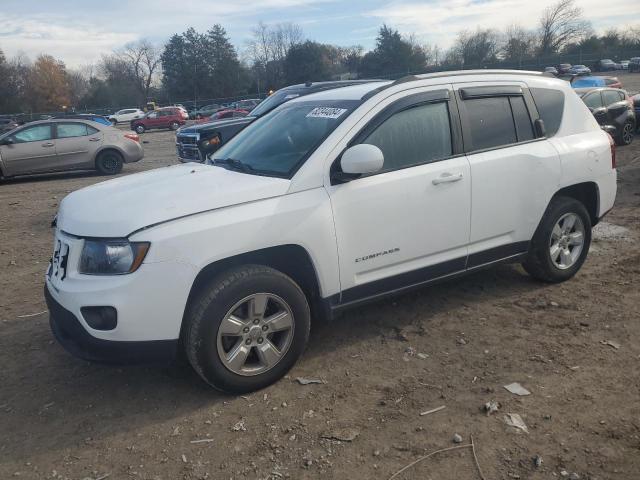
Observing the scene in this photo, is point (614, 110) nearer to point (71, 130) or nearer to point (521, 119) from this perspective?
point (521, 119)

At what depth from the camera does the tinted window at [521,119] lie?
464 centimetres

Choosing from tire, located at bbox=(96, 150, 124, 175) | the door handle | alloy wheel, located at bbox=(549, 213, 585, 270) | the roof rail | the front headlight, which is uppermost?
the roof rail

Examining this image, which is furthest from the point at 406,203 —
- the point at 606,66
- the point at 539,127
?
the point at 606,66

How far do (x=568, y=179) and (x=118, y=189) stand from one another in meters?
3.69

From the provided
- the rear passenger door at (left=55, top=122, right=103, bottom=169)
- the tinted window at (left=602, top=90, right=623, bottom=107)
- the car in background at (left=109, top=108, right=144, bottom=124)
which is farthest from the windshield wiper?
the car in background at (left=109, top=108, right=144, bottom=124)

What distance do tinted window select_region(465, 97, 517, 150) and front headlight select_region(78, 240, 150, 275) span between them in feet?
8.67

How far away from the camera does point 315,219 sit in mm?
3584

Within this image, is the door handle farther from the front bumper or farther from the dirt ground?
the front bumper

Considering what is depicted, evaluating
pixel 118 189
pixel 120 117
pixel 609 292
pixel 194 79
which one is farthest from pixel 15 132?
pixel 194 79

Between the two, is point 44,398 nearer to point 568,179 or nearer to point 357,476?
point 357,476

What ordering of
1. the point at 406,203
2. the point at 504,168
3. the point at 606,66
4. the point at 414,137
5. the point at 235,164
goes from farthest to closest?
the point at 606,66, the point at 504,168, the point at 235,164, the point at 414,137, the point at 406,203

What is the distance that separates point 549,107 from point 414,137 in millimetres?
1562

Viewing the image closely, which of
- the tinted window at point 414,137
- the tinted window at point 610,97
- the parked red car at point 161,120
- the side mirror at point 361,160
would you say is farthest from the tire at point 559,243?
the parked red car at point 161,120

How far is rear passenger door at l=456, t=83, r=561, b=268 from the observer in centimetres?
434
